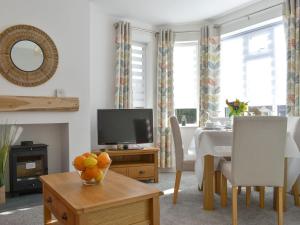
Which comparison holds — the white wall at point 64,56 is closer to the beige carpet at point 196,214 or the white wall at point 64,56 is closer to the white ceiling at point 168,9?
the white ceiling at point 168,9

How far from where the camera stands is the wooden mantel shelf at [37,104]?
3.24 meters

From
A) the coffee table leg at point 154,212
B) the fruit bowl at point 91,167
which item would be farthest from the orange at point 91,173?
the coffee table leg at point 154,212

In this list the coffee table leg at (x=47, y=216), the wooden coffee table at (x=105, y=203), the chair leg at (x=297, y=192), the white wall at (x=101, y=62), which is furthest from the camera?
the white wall at (x=101, y=62)

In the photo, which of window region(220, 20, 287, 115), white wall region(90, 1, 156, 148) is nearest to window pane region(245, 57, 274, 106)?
window region(220, 20, 287, 115)

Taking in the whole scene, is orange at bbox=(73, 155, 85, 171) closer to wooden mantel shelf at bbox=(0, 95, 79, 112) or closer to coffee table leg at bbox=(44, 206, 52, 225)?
coffee table leg at bbox=(44, 206, 52, 225)

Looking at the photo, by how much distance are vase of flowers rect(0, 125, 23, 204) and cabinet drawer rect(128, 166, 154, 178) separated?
161 centimetres

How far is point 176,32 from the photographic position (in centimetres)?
504

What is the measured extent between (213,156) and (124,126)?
69.1 inches

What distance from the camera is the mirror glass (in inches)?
134

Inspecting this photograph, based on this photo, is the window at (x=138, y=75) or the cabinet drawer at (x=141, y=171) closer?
the cabinet drawer at (x=141, y=171)

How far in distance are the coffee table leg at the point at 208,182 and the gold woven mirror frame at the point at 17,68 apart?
89.9 inches

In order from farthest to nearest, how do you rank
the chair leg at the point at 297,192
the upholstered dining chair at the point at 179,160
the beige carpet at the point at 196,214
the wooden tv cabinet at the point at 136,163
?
the wooden tv cabinet at the point at 136,163 → the upholstered dining chair at the point at 179,160 → the chair leg at the point at 297,192 → the beige carpet at the point at 196,214

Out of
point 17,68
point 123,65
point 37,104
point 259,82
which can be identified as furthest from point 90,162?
point 259,82

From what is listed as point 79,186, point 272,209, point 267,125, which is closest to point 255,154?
point 267,125
